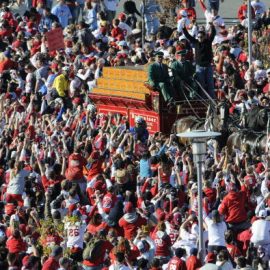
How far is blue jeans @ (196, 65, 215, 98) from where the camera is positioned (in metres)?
39.4

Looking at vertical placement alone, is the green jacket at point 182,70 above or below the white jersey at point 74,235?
above

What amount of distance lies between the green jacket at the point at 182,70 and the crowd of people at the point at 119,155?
0.10ft

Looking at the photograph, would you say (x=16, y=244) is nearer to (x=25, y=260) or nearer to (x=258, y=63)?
(x=25, y=260)

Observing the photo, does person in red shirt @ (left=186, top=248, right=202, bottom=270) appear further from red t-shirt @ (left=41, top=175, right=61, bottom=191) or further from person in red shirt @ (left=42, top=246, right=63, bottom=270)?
red t-shirt @ (left=41, top=175, right=61, bottom=191)

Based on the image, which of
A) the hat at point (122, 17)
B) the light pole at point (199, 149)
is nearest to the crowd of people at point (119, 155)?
the hat at point (122, 17)

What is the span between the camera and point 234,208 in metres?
32.2

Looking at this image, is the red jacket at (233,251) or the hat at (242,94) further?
the hat at (242,94)

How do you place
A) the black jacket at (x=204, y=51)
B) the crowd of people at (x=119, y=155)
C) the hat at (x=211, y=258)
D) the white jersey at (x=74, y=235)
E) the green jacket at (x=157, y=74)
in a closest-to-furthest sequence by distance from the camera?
the hat at (x=211, y=258), the crowd of people at (x=119, y=155), the white jersey at (x=74, y=235), the green jacket at (x=157, y=74), the black jacket at (x=204, y=51)

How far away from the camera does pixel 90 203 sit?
1383 inches

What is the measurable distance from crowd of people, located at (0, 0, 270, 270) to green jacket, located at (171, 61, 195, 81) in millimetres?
29

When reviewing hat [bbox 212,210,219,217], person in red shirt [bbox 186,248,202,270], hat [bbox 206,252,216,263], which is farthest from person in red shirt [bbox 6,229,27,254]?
hat [bbox 206,252,216,263]

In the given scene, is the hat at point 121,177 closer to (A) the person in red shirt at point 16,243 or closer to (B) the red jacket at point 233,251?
(A) the person in red shirt at point 16,243

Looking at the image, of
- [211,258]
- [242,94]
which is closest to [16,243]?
[211,258]

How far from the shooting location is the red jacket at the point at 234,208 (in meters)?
32.1
